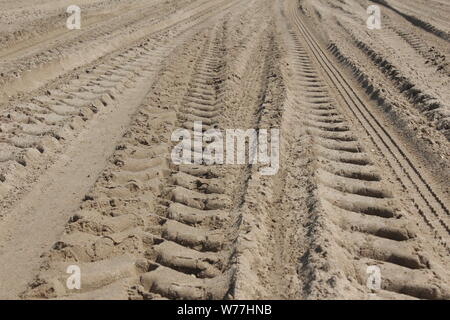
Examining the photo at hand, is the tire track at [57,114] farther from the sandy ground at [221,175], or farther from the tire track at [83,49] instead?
the tire track at [83,49]

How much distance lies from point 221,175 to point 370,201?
1.61 m

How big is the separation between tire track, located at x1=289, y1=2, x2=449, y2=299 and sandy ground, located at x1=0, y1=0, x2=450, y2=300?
0.02 m

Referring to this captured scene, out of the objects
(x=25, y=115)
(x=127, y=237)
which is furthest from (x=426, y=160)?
(x=25, y=115)

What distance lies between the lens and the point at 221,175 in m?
4.46

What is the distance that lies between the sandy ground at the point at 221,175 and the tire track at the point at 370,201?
0.02 metres

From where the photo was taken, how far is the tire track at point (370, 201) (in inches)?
127

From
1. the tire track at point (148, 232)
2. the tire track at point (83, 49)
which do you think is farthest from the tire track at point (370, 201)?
the tire track at point (83, 49)

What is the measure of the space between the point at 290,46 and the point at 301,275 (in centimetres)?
763

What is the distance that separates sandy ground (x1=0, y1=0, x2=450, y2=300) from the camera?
314cm

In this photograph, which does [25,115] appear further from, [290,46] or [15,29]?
[290,46]

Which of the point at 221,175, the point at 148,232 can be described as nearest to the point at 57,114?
the point at 221,175

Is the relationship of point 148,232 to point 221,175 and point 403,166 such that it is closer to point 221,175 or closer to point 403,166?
point 221,175

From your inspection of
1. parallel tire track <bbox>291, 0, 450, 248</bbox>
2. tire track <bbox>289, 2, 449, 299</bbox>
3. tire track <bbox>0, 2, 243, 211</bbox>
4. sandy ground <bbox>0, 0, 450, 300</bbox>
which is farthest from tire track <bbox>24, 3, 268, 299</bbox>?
parallel tire track <bbox>291, 0, 450, 248</bbox>
